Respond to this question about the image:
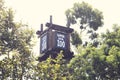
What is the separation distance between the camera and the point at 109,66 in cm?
1892

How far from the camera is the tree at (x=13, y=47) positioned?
38.7 ft

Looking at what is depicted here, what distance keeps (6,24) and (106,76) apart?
29.4 feet

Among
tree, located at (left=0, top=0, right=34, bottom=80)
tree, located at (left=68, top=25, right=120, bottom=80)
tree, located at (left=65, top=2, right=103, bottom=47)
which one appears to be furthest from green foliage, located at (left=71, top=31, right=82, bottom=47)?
tree, located at (left=0, top=0, right=34, bottom=80)

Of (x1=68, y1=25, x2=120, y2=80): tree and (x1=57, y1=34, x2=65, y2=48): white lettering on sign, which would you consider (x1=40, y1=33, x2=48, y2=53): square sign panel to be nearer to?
(x1=57, y1=34, x2=65, y2=48): white lettering on sign

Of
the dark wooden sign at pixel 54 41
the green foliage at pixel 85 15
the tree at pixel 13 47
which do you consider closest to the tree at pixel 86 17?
the green foliage at pixel 85 15

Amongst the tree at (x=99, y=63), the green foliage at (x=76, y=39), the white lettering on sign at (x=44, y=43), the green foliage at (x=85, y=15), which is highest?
the green foliage at (x=85, y=15)

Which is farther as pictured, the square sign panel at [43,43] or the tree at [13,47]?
the square sign panel at [43,43]

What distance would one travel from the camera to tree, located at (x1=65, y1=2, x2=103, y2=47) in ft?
107

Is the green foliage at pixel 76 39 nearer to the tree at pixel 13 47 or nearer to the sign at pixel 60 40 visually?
the sign at pixel 60 40

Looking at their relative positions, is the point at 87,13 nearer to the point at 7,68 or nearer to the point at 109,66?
the point at 109,66

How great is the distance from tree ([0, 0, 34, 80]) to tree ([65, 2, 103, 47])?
66.2 ft

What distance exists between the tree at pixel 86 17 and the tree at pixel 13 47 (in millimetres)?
20186

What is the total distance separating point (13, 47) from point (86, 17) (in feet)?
71.0

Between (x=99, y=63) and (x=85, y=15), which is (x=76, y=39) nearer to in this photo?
(x=85, y=15)
